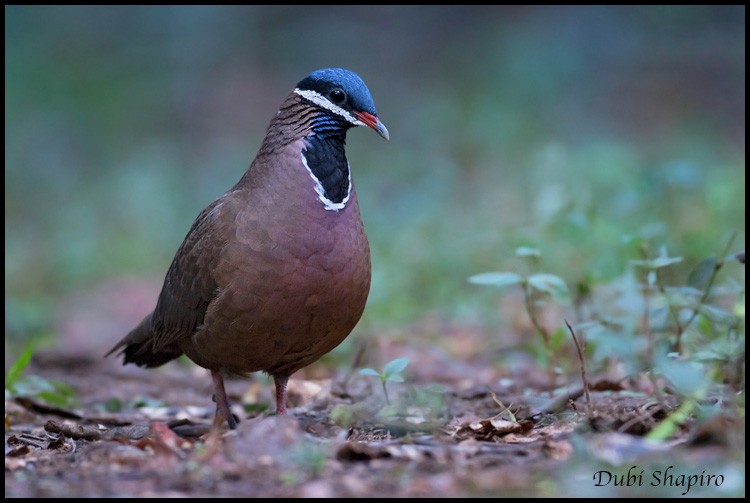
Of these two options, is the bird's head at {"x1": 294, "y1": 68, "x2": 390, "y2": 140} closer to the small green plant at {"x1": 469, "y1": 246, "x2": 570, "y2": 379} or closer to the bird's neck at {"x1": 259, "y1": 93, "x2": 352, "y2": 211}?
the bird's neck at {"x1": 259, "y1": 93, "x2": 352, "y2": 211}

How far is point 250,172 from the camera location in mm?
5312

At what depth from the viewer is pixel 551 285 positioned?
571 cm

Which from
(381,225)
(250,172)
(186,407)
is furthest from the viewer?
(381,225)

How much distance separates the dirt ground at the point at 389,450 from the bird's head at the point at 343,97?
140cm

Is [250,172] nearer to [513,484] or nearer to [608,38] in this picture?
[513,484]

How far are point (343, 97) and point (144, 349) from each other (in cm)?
200

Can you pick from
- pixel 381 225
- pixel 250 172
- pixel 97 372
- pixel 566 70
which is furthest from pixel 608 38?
pixel 250 172

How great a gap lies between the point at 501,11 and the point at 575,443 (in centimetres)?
1422

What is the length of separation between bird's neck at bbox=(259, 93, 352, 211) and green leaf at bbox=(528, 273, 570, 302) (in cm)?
114

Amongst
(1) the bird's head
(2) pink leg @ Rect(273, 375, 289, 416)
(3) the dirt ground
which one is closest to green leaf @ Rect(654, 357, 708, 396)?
(3) the dirt ground

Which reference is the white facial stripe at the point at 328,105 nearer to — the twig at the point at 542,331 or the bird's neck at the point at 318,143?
the bird's neck at the point at 318,143

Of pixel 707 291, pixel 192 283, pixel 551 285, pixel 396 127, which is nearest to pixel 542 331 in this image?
pixel 551 285

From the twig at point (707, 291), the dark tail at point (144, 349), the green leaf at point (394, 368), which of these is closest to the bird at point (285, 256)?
the green leaf at point (394, 368)

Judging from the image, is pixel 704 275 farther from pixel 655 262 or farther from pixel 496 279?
pixel 496 279
